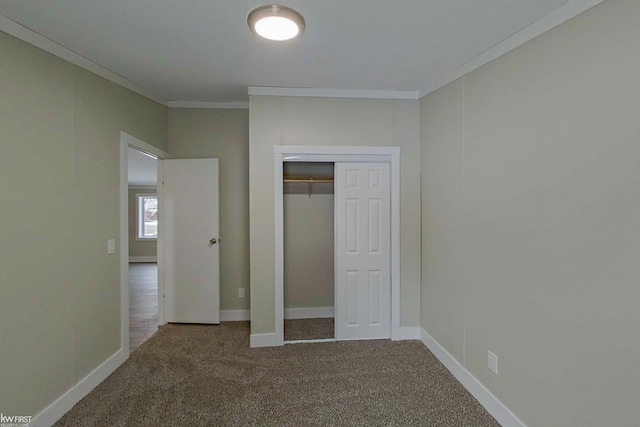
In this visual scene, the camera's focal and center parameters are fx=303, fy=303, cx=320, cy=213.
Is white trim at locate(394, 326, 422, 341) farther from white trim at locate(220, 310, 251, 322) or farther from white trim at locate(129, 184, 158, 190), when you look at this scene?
white trim at locate(129, 184, 158, 190)

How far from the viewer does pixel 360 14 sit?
5.90ft

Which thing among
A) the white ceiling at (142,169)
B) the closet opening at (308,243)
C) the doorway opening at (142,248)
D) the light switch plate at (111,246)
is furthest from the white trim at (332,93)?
the white ceiling at (142,169)

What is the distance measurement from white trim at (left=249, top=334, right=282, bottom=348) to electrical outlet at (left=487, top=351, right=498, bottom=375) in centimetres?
191

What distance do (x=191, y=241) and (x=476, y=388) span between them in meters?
3.21

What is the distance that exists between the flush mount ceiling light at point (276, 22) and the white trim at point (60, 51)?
4.59ft

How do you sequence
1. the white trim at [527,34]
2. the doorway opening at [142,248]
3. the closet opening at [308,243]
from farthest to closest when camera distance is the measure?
the closet opening at [308,243] < the doorway opening at [142,248] < the white trim at [527,34]

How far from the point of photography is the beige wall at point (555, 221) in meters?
1.36

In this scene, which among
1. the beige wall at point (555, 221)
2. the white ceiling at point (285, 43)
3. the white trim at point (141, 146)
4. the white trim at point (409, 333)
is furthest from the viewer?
the white trim at point (409, 333)

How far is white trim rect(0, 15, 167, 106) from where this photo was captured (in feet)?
5.96

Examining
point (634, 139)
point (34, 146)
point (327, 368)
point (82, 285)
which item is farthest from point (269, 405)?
point (634, 139)

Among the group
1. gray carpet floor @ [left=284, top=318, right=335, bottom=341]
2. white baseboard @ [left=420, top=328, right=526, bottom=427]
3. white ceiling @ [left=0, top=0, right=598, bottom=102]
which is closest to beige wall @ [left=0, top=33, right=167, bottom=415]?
white ceiling @ [left=0, top=0, right=598, bottom=102]

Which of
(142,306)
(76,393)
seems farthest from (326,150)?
(142,306)

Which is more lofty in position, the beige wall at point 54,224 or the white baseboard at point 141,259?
the beige wall at point 54,224

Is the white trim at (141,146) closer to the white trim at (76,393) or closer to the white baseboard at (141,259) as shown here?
the white trim at (76,393)
